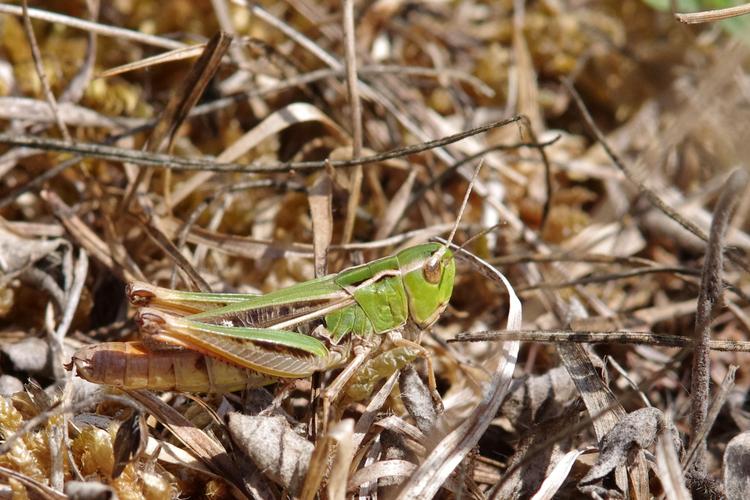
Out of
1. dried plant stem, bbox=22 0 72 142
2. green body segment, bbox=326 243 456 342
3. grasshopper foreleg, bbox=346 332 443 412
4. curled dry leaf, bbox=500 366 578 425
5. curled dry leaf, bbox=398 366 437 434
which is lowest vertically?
curled dry leaf, bbox=500 366 578 425

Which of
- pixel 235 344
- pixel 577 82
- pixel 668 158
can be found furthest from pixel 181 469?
pixel 577 82

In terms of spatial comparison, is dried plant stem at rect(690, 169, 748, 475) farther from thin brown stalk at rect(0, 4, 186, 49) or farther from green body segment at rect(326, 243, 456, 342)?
thin brown stalk at rect(0, 4, 186, 49)

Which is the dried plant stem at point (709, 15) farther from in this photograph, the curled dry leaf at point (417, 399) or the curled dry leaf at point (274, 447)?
the curled dry leaf at point (274, 447)

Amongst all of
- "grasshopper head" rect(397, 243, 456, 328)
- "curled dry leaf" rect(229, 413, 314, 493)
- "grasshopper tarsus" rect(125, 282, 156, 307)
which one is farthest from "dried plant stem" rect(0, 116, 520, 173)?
"curled dry leaf" rect(229, 413, 314, 493)

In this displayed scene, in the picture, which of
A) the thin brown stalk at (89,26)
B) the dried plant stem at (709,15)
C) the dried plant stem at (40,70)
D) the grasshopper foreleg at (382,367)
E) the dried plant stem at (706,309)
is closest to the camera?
the dried plant stem at (706,309)

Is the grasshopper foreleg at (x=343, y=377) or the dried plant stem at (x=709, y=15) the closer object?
the grasshopper foreleg at (x=343, y=377)

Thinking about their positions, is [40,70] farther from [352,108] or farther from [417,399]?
[417,399]

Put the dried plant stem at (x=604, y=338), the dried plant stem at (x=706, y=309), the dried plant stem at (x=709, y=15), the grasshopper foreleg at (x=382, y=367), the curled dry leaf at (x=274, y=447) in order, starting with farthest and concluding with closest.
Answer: the dried plant stem at (x=709, y=15)
the grasshopper foreleg at (x=382, y=367)
the dried plant stem at (x=604, y=338)
the curled dry leaf at (x=274, y=447)
the dried plant stem at (x=706, y=309)

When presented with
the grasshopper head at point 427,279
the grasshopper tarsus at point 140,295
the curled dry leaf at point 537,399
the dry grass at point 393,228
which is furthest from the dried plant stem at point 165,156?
the curled dry leaf at point 537,399
